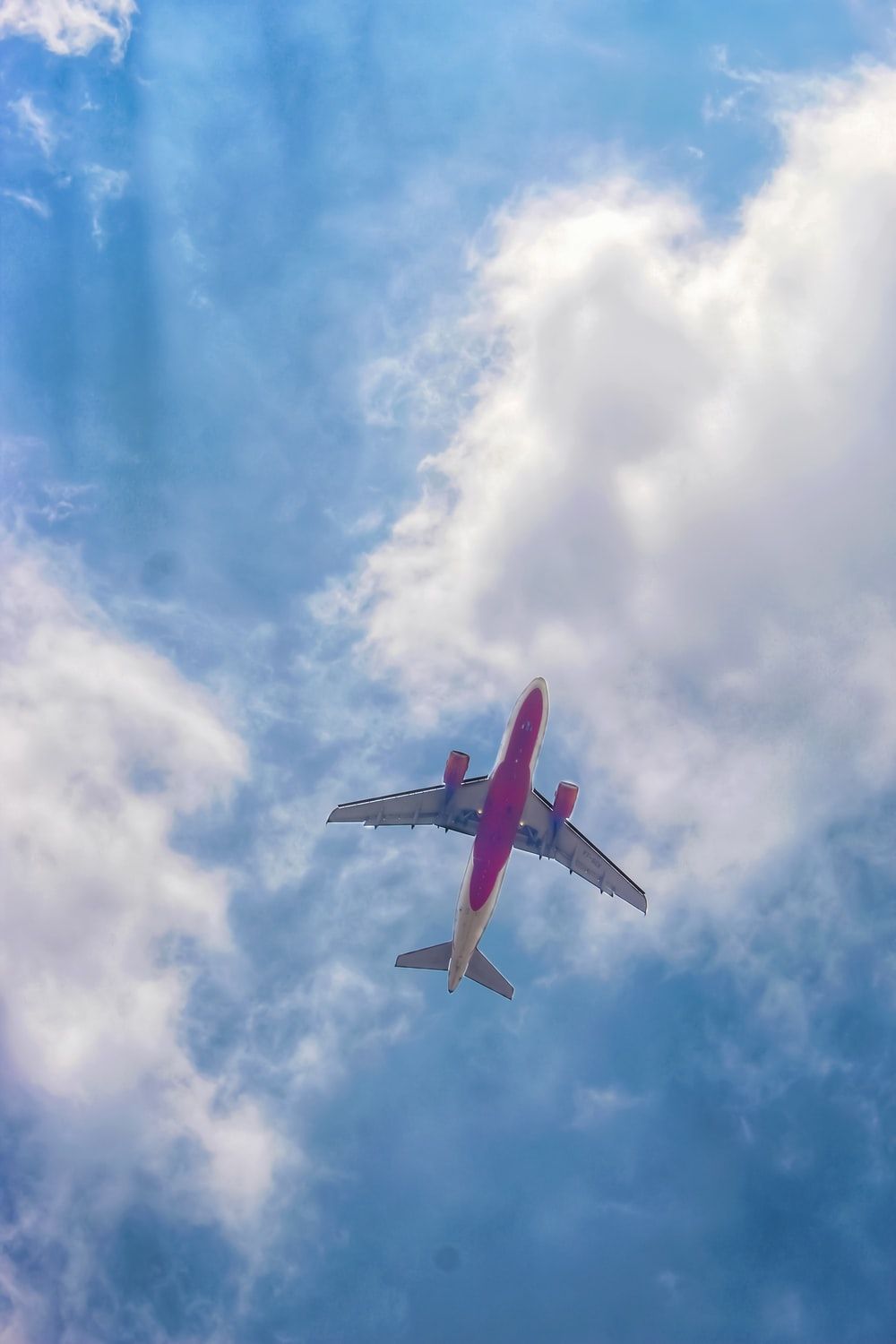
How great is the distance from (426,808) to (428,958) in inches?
503

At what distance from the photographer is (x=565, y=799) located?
75.9 m

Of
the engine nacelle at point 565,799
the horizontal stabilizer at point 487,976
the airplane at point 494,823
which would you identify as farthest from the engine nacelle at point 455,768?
the horizontal stabilizer at point 487,976

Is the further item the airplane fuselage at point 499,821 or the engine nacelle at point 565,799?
the engine nacelle at point 565,799

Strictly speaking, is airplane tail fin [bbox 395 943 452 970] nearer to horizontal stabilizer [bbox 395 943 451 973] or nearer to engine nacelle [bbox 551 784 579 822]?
horizontal stabilizer [bbox 395 943 451 973]

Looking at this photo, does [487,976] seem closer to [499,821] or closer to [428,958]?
[428,958]

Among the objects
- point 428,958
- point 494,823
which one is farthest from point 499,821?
point 428,958

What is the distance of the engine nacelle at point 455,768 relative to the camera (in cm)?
7406

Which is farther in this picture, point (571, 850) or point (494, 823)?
point (571, 850)

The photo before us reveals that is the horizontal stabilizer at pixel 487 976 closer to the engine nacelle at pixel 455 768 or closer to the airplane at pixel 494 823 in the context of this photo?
the airplane at pixel 494 823

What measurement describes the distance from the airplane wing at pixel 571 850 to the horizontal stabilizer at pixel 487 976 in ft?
33.2

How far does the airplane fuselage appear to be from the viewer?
2692 inches

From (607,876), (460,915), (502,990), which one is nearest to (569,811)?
(607,876)

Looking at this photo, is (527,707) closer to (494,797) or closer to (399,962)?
(494,797)

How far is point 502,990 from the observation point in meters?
80.6
